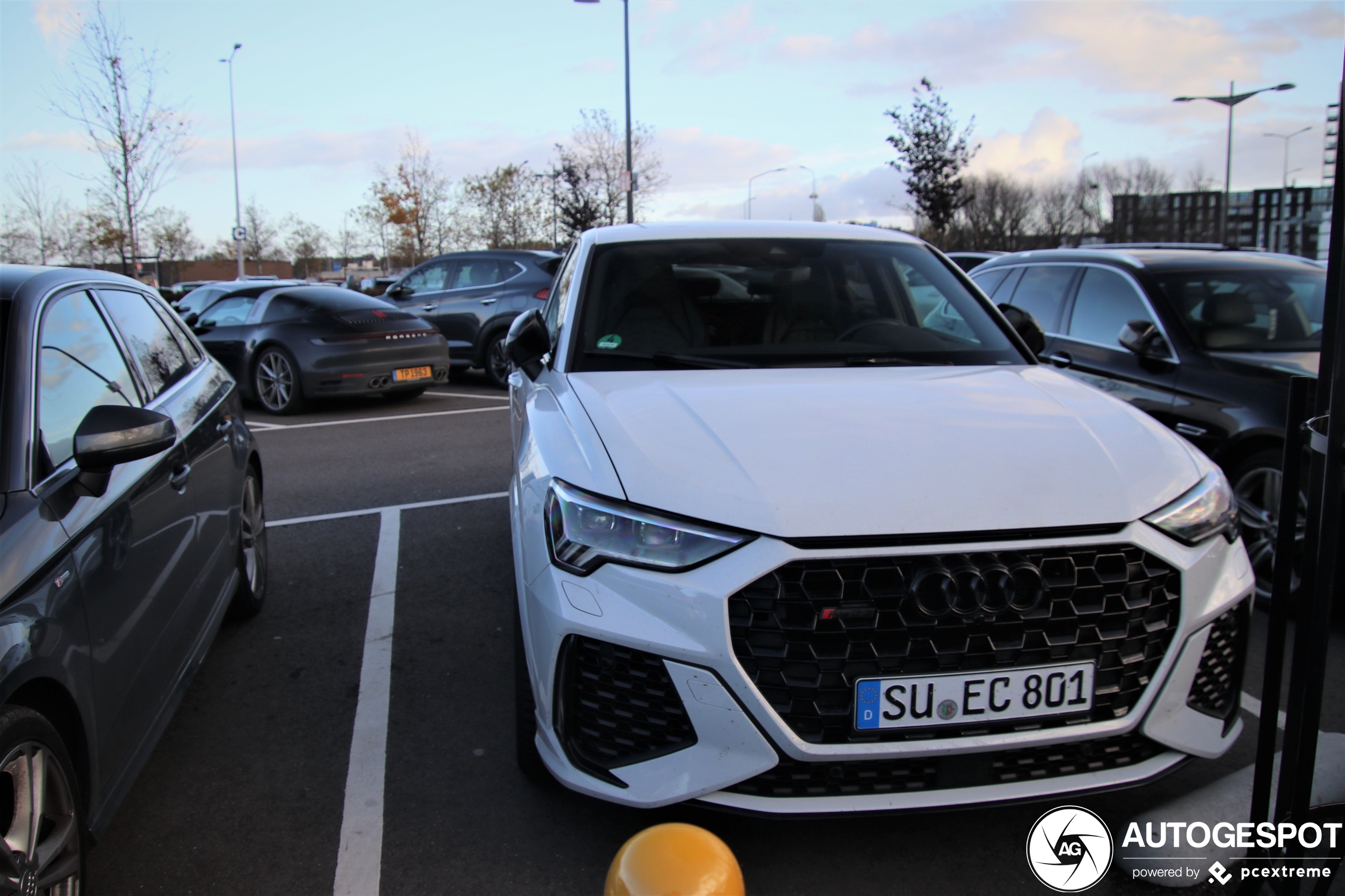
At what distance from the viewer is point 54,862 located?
189cm

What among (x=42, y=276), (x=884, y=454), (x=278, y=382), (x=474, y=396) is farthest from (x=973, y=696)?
(x=474, y=396)

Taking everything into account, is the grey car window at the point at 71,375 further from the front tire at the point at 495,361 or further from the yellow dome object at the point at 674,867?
the front tire at the point at 495,361

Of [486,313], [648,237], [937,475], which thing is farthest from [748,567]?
[486,313]

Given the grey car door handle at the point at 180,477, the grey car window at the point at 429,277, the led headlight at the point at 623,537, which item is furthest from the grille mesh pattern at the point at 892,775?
the grey car window at the point at 429,277

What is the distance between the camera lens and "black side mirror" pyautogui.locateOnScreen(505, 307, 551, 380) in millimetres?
3652

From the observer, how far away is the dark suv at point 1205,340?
4.24 meters

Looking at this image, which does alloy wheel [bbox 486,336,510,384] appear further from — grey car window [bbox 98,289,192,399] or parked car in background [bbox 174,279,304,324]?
grey car window [bbox 98,289,192,399]

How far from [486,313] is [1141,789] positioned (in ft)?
33.8

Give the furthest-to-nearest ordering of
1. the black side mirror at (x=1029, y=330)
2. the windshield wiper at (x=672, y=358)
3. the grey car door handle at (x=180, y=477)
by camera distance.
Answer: the black side mirror at (x=1029, y=330)
the windshield wiper at (x=672, y=358)
the grey car door handle at (x=180, y=477)

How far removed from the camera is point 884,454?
7.48ft

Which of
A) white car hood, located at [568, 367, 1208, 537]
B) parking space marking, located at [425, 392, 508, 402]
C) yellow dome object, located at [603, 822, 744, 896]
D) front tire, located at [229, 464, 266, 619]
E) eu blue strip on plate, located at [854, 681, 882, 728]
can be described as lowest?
parking space marking, located at [425, 392, 508, 402]

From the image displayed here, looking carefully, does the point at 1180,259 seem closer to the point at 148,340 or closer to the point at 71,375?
the point at 148,340

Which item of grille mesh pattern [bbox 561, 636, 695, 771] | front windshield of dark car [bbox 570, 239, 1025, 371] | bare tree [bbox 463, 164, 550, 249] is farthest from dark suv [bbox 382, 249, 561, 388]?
bare tree [bbox 463, 164, 550, 249]

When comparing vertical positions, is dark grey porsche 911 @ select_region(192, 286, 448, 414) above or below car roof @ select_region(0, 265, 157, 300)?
below
